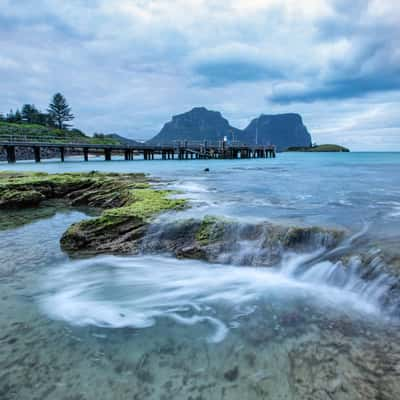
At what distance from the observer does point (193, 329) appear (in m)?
4.25

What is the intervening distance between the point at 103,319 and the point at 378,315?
14.3 ft

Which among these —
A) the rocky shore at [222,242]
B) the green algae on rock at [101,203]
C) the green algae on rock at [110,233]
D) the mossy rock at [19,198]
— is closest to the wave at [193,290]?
the rocky shore at [222,242]

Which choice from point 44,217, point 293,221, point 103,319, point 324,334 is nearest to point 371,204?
point 293,221

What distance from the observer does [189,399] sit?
2967mm

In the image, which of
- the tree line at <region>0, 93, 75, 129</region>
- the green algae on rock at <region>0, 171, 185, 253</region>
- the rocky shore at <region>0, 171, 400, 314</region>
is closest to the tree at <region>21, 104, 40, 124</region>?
the tree line at <region>0, 93, 75, 129</region>

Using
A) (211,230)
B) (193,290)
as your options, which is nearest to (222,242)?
(211,230)

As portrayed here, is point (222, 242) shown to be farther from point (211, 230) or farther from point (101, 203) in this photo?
point (101, 203)

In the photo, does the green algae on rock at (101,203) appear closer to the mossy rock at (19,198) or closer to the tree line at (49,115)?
the mossy rock at (19,198)

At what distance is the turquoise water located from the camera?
312cm

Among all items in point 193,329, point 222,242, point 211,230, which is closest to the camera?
point 193,329

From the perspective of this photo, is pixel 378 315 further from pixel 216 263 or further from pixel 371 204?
pixel 371 204

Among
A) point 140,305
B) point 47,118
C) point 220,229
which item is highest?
point 47,118

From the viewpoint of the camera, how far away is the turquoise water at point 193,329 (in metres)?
A: 3.12

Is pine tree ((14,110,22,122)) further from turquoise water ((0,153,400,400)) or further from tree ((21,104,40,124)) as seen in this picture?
turquoise water ((0,153,400,400))
